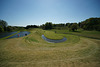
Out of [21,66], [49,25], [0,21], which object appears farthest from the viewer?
[49,25]

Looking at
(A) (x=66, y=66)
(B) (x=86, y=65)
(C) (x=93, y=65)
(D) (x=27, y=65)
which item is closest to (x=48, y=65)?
(A) (x=66, y=66)

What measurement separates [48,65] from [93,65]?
7256mm

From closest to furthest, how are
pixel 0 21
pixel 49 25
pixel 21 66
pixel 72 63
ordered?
pixel 21 66 < pixel 72 63 < pixel 0 21 < pixel 49 25

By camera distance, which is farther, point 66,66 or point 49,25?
point 49,25

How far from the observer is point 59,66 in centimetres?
596

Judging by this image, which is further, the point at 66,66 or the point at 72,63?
the point at 72,63

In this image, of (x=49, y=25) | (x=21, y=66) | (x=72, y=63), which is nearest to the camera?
(x=21, y=66)

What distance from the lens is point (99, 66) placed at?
600 centimetres

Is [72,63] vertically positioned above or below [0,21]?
below

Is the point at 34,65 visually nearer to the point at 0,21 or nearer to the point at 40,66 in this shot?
the point at 40,66

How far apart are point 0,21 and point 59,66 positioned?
10715 centimetres

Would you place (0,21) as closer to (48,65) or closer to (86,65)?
(48,65)

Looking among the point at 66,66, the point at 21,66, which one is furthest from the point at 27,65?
the point at 66,66

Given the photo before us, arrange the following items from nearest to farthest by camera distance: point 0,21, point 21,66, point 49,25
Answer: point 21,66 < point 0,21 < point 49,25
